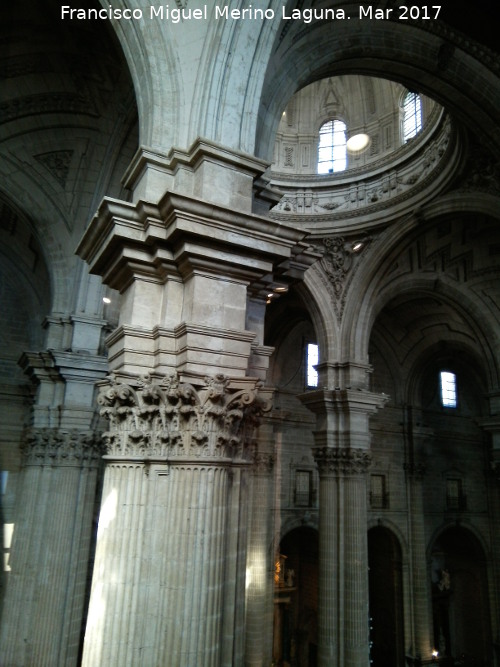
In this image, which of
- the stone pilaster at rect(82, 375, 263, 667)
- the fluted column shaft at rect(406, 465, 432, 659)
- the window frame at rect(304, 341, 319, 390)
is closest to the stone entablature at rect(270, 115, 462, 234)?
the window frame at rect(304, 341, 319, 390)

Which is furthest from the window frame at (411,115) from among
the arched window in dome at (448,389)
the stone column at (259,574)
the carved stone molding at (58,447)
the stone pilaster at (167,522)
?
the arched window in dome at (448,389)

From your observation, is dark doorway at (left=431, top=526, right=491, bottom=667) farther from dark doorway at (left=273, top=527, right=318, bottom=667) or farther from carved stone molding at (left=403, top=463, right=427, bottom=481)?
dark doorway at (left=273, top=527, right=318, bottom=667)

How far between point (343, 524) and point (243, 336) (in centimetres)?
955

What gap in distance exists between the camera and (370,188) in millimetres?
13758

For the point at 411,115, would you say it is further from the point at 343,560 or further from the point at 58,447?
the point at 58,447

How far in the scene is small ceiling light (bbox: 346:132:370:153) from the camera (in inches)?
581

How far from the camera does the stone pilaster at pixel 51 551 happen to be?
889 centimetres

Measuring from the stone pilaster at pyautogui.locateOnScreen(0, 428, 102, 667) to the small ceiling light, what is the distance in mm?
10689

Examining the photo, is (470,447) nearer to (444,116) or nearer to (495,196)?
(495,196)

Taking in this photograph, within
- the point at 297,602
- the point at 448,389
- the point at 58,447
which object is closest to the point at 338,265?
the point at 58,447

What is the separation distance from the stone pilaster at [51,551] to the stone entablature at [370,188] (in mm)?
7626

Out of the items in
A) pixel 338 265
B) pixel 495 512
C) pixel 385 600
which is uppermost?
pixel 338 265

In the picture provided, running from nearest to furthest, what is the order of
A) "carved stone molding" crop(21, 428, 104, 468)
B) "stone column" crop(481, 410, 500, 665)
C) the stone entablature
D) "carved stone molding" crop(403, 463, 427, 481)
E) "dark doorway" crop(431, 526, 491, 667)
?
"carved stone molding" crop(21, 428, 104, 468)
the stone entablature
"stone column" crop(481, 410, 500, 665)
"carved stone molding" crop(403, 463, 427, 481)
"dark doorway" crop(431, 526, 491, 667)

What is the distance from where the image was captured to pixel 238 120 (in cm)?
505
